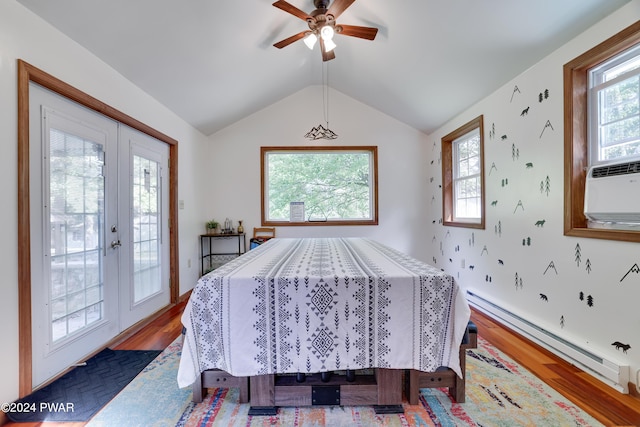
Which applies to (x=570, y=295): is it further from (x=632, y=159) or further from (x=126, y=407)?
(x=126, y=407)

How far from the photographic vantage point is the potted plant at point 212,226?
4125mm

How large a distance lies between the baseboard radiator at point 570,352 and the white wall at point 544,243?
1.8 inches

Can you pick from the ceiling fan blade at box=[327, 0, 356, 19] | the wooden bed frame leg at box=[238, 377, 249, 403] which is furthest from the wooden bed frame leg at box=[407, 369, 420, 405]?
the ceiling fan blade at box=[327, 0, 356, 19]

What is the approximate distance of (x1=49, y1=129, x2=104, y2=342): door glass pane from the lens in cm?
180

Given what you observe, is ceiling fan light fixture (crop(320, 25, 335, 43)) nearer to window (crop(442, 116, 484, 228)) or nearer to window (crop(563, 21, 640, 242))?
window (crop(563, 21, 640, 242))

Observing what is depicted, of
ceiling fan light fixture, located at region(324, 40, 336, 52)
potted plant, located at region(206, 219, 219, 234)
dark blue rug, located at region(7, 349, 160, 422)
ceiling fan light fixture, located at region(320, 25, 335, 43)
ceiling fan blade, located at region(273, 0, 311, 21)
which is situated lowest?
dark blue rug, located at region(7, 349, 160, 422)

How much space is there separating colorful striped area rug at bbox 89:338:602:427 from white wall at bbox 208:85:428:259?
2.72 metres

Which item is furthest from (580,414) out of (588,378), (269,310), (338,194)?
(338,194)

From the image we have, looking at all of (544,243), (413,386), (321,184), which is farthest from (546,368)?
(321,184)

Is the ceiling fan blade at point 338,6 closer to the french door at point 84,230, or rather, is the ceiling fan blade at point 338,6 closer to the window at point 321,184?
the french door at point 84,230

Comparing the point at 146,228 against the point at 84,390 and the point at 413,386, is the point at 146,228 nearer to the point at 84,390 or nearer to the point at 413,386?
the point at 84,390

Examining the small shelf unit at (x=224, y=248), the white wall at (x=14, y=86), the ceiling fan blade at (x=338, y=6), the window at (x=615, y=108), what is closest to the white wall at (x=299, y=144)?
the small shelf unit at (x=224, y=248)

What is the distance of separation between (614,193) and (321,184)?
324cm

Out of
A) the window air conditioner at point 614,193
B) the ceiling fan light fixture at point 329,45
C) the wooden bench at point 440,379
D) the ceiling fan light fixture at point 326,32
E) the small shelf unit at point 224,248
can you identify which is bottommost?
the wooden bench at point 440,379
